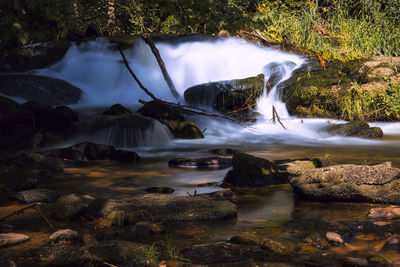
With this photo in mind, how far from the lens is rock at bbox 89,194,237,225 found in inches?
156

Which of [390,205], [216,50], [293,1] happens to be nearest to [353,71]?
[216,50]

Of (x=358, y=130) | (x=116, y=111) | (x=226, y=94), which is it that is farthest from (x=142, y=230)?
(x=226, y=94)

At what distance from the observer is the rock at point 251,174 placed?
5492 millimetres

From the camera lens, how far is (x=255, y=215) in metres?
4.26

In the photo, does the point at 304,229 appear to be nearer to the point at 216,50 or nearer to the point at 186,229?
the point at 186,229

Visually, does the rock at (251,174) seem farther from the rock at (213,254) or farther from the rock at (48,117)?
the rock at (48,117)

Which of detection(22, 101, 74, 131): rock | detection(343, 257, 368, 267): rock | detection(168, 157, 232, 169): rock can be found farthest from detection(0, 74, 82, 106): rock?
detection(343, 257, 368, 267): rock

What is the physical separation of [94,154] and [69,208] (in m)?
3.60

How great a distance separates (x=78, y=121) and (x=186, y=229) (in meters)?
7.14

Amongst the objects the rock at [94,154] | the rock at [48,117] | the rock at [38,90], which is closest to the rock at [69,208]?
the rock at [94,154]

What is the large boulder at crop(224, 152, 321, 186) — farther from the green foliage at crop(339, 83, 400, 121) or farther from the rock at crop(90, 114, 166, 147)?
the green foliage at crop(339, 83, 400, 121)

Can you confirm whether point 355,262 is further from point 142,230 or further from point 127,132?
point 127,132

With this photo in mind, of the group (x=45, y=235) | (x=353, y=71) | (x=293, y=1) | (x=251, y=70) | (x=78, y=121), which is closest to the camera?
(x=45, y=235)

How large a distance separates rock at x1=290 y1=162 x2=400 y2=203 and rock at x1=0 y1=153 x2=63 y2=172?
11.5 ft
